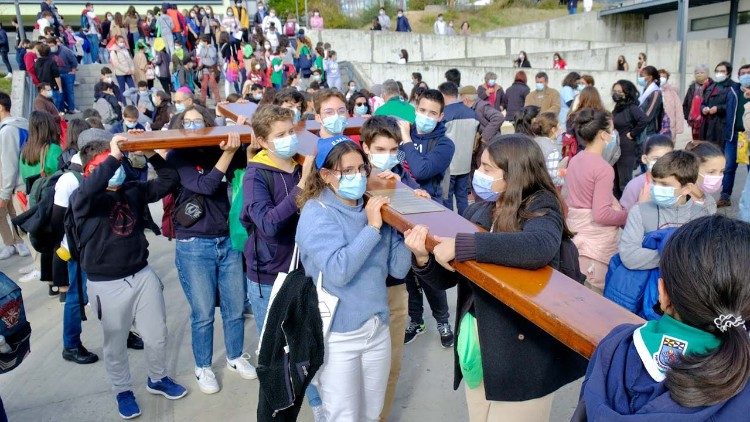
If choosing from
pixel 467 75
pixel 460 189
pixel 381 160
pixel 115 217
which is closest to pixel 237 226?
pixel 115 217

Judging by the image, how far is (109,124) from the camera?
1138 centimetres

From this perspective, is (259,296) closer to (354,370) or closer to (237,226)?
(237,226)

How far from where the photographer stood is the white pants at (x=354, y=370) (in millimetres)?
2742

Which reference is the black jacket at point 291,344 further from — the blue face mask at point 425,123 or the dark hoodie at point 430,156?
the blue face mask at point 425,123

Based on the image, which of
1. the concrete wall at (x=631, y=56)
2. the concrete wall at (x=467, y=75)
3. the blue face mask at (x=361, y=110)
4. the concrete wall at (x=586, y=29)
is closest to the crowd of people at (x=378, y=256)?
the blue face mask at (x=361, y=110)

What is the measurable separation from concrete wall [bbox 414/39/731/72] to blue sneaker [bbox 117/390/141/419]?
16168 millimetres

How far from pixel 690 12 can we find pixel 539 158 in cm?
2219

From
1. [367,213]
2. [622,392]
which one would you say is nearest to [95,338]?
[367,213]

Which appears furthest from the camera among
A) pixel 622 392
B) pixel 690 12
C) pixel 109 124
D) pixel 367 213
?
pixel 690 12

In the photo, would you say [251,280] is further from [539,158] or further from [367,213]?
[539,158]

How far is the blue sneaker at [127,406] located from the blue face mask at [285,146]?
1.88 metres

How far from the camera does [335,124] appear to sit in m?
4.21

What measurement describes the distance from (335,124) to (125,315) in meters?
1.87

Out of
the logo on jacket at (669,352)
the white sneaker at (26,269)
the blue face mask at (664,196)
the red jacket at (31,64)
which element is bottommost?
the white sneaker at (26,269)
